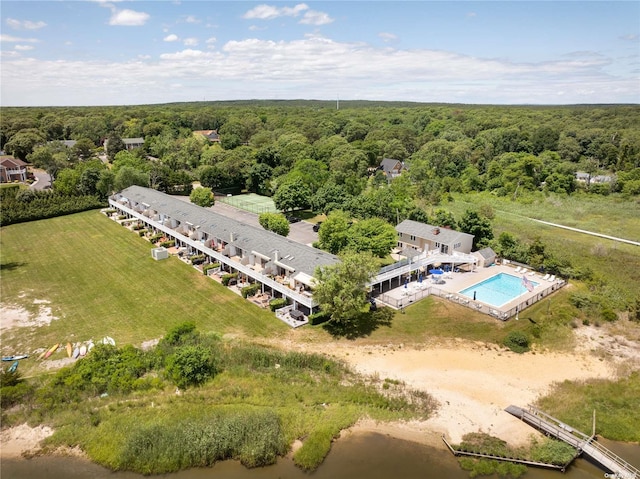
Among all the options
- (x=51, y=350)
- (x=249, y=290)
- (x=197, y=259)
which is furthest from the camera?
(x=197, y=259)

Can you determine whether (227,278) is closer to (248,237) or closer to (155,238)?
(248,237)

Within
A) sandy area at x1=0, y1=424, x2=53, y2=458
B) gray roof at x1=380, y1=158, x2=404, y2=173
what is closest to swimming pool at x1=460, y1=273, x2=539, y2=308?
sandy area at x1=0, y1=424, x2=53, y2=458

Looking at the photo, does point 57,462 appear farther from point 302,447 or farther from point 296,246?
point 296,246

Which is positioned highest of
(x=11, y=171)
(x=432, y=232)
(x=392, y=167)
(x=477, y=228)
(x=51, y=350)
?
(x=11, y=171)

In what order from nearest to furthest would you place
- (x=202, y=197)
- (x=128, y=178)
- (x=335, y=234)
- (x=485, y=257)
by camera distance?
(x=335, y=234) → (x=485, y=257) → (x=202, y=197) → (x=128, y=178)

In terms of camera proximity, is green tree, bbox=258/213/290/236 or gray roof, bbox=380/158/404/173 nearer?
green tree, bbox=258/213/290/236

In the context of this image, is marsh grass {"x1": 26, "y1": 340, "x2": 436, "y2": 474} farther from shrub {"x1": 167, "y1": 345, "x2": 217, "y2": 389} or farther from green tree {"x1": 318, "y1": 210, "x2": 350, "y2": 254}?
green tree {"x1": 318, "y1": 210, "x2": 350, "y2": 254}

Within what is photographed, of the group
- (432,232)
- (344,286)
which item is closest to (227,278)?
(344,286)
